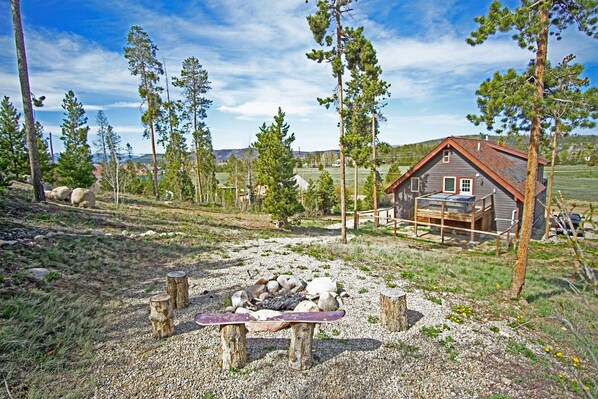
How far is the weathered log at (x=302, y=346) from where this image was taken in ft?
17.6

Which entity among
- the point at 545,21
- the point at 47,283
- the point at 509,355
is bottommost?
the point at 509,355

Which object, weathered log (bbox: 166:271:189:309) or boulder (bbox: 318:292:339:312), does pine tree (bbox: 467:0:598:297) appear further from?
weathered log (bbox: 166:271:189:309)

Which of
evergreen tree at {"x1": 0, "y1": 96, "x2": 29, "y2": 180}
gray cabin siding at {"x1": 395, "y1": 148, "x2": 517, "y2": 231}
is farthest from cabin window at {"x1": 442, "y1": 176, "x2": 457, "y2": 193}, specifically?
evergreen tree at {"x1": 0, "y1": 96, "x2": 29, "y2": 180}

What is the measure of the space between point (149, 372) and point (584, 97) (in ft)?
35.6

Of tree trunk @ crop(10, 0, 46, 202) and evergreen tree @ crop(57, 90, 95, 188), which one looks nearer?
tree trunk @ crop(10, 0, 46, 202)

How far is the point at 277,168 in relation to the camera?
63.2ft

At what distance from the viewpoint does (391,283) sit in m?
9.52

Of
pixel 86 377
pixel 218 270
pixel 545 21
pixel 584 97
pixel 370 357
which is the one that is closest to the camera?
pixel 86 377

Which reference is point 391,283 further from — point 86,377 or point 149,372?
point 86,377

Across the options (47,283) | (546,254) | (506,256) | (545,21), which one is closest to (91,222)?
(47,283)

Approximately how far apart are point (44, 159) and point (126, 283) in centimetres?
2879

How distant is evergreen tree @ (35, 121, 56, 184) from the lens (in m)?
28.7

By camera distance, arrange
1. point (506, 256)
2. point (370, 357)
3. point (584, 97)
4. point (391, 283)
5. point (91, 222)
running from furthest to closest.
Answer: point (506, 256) < point (91, 222) < point (391, 283) < point (584, 97) < point (370, 357)

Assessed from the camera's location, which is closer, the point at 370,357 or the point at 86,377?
the point at 86,377
